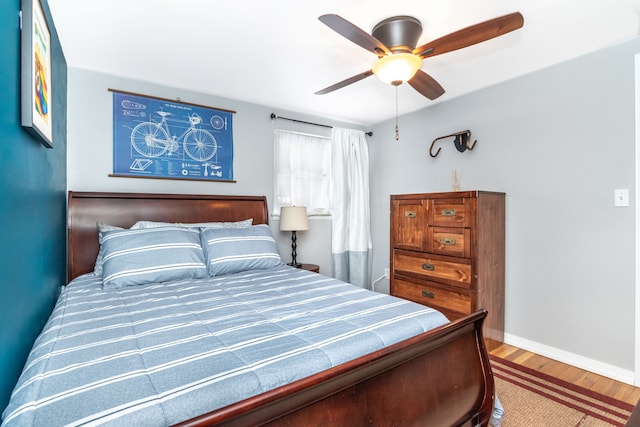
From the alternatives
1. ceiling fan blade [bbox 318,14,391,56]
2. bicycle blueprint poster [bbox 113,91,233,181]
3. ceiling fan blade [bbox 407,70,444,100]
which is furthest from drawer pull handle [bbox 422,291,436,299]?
bicycle blueprint poster [bbox 113,91,233,181]

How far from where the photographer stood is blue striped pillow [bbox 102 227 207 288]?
6.33 feet

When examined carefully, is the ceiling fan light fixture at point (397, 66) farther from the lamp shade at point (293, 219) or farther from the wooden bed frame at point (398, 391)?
the lamp shade at point (293, 219)

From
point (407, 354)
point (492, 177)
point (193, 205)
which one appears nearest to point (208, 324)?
point (407, 354)

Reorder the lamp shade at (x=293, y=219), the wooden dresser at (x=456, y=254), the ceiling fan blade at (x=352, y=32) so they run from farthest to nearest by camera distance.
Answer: the lamp shade at (x=293, y=219) → the wooden dresser at (x=456, y=254) → the ceiling fan blade at (x=352, y=32)

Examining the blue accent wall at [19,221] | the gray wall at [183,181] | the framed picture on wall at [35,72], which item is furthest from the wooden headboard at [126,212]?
the framed picture on wall at [35,72]

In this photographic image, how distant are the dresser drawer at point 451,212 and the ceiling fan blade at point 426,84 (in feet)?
2.80

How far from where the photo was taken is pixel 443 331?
118cm

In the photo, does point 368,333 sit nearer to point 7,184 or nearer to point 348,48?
point 7,184

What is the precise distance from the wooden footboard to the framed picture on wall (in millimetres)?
1370

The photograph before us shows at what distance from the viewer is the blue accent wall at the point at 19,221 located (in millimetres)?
1065

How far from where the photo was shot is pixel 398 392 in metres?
1.04

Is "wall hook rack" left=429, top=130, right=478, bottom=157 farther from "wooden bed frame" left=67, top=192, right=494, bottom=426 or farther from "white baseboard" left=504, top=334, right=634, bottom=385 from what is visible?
"wooden bed frame" left=67, top=192, right=494, bottom=426

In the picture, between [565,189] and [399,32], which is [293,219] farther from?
[565,189]

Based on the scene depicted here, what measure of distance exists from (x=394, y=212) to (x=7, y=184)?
2.71 m
